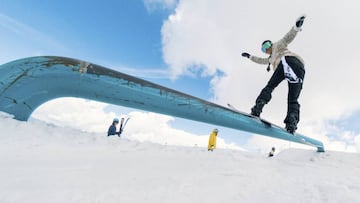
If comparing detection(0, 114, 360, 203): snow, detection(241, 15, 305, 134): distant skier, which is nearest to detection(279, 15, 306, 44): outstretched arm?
detection(241, 15, 305, 134): distant skier

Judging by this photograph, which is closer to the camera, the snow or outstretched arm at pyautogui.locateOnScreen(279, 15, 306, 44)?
the snow

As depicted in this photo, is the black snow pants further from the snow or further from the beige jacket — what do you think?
the snow

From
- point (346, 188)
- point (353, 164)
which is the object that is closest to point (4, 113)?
point (346, 188)

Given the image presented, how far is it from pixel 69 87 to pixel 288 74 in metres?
2.85

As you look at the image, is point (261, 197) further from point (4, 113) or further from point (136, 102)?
point (4, 113)

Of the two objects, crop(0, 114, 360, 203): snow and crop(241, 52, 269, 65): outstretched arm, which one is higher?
crop(241, 52, 269, 65): outstretched arm

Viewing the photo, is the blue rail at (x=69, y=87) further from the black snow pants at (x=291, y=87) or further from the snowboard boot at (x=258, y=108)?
the black snow pants at (x=291, y=87)

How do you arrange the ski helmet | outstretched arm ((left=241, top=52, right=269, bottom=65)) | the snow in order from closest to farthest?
1. the snow
2. the ski helmet
3. outstretched arm ((left=241, top=52, right=269, bottom=65))

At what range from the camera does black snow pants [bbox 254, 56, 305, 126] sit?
3047mm

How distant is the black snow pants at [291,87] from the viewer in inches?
120

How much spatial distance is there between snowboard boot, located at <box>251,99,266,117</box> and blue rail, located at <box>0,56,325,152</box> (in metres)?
1.84

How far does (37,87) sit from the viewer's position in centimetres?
124

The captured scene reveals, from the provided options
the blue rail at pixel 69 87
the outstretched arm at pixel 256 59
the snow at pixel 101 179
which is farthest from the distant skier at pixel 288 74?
the blue rail at pixel 69 87

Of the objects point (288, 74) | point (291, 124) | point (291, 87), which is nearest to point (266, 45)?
point (288, 74)
